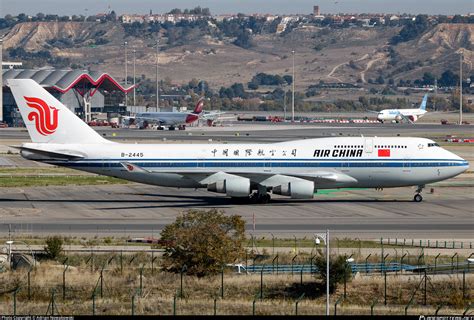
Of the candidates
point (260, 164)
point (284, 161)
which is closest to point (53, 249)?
point (260, 164)

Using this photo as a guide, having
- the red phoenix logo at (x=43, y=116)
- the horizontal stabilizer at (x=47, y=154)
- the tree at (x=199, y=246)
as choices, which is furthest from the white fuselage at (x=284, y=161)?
the tree at (x=199, y=246)

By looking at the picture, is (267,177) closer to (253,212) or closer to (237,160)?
(237,160)

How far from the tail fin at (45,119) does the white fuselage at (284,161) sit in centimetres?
77

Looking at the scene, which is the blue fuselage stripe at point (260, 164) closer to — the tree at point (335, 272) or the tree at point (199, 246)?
the tree at point (199, 246)

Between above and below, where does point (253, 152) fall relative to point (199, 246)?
above

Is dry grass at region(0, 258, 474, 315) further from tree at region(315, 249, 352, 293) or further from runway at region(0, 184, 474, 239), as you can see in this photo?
runway at region(0, 184, 474, 239)

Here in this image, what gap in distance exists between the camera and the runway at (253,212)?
6369 cm

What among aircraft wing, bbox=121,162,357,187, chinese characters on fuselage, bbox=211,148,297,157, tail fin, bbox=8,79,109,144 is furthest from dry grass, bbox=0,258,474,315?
tail fin, bbox=8,79,109,144

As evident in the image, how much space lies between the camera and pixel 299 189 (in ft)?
244

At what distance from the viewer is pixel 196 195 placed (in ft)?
269

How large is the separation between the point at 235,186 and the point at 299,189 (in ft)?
14.0

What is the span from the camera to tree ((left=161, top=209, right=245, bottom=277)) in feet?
164

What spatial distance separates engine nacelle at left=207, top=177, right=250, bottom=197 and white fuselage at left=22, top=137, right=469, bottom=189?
1.83ft

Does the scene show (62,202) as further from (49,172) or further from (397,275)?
(397,275)
